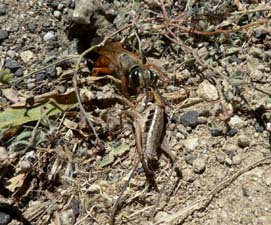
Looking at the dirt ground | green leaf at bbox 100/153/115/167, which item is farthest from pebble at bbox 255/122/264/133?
green leaf at bbox 100/153/115/167

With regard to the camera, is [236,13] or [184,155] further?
[236,13]

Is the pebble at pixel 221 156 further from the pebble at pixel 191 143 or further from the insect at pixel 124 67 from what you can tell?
the insect at pixel 124 67

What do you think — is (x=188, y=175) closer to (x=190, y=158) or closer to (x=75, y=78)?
(x=190, y=158)

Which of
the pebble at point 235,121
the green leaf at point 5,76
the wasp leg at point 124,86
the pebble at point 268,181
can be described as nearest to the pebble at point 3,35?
the green leaf at point 5,76

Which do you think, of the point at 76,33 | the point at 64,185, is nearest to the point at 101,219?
the point at 64,185

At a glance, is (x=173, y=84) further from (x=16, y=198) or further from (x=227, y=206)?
(x=16, y=198)

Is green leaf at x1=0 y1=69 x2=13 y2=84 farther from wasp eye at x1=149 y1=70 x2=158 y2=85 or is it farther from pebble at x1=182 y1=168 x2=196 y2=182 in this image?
pebble at x1=182 y1=168 x2=196 y2=182
